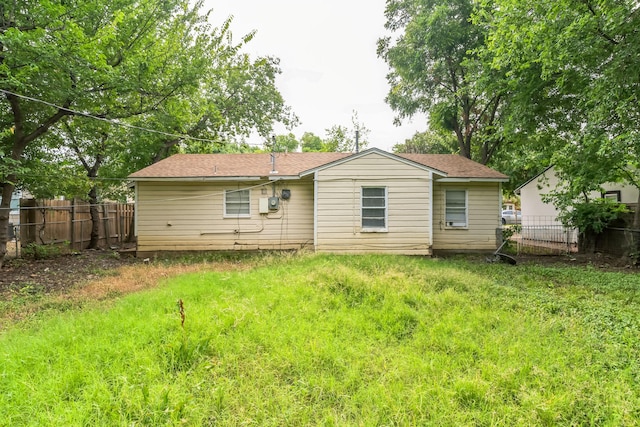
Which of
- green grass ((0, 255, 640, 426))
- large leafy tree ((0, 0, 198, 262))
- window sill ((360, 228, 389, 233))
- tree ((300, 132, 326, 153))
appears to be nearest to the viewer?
green grass ((0, 255, 640, 426))

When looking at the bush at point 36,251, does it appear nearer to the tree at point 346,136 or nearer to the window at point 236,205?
the window at point 236,205

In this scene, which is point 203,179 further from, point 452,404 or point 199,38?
point 452,404

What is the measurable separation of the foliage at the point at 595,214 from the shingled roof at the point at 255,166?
132 inches

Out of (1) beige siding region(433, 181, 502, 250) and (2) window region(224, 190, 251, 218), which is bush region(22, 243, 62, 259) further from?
(1) beige siding region(433, 181, 502, 250)

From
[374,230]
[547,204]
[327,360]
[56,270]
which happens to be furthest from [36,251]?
[547,204]

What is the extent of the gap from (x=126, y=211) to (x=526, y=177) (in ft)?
71.1

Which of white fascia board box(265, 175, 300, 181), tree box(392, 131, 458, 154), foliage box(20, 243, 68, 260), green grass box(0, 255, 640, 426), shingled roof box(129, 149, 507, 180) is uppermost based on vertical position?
tree box(392, 131, 458, 154)

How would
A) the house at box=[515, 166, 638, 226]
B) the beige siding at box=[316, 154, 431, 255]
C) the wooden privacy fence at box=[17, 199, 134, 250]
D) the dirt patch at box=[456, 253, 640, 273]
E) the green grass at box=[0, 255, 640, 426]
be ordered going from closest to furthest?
1. the green grass at box=[0, 255, 640, 426]
2. the dirt patch at box=[456, 253, 640, 273]
3. the beige siding at box=[316, 154, 431, 255]
4. the wooden privacy fence at box=[17, 199, 134, 250]
5. the house at box=[515, 166, 638, 226]

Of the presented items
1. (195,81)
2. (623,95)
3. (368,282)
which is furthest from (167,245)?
(623,95)

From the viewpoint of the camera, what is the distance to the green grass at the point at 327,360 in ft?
8.09

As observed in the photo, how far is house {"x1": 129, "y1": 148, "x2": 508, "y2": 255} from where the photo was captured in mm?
9469

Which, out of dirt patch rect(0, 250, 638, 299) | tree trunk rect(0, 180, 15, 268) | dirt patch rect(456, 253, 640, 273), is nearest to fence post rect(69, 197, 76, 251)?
dirt patch rect(0, 250, 638, 299)

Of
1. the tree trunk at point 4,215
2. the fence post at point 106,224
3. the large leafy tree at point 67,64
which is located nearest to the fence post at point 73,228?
the fence post at point 106,224

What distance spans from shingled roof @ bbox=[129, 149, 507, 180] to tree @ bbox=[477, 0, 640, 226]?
79.8 inches
